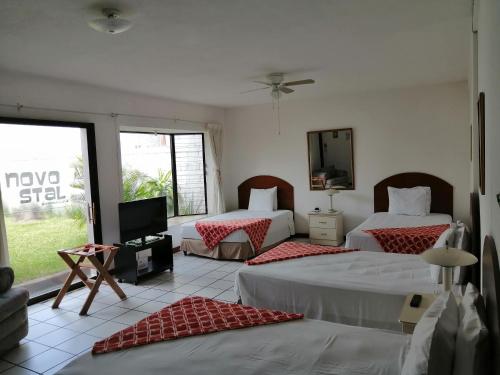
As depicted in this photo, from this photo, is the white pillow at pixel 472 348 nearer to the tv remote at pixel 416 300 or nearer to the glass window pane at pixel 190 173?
the tv remote at pixel 416 300

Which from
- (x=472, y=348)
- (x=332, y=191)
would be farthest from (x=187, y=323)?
(x=332, y=191)

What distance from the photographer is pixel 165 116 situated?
583cm

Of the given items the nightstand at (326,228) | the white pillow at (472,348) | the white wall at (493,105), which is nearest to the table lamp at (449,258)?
the white wall at (493,105)

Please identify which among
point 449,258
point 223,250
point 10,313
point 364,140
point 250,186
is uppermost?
point 364,140

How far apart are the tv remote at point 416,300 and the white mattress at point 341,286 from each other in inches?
10.2

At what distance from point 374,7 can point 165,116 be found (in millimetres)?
3980

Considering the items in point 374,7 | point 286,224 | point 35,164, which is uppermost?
point 374,7

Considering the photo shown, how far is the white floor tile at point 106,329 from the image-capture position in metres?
3.26

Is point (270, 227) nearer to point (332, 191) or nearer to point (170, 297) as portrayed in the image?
point (332, 191)

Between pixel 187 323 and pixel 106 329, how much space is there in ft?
4.94

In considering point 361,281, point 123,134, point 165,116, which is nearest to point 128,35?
point 361,281

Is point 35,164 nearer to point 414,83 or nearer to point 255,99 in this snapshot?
point 255,99

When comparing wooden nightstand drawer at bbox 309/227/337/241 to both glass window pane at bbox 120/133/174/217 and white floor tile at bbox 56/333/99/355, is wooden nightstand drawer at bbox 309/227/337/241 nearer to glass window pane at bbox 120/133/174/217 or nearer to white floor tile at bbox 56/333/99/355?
glass window pane at bbox 120/133/174/217

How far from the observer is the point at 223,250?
5531 millimetres
